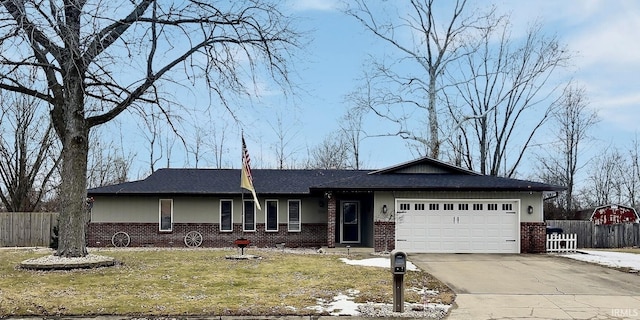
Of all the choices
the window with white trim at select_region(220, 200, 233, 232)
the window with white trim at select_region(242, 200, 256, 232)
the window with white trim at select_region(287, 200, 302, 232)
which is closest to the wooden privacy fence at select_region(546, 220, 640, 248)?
the window with white trim at select_region(287, 200, 302, 232)

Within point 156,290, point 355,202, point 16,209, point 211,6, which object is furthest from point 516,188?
point 16,209

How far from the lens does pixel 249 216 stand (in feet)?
79.9

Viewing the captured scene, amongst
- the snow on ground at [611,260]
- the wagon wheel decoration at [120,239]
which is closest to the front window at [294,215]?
the wagon wheel decoration at [120,239]

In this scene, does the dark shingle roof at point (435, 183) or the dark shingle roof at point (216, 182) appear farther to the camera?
the dark shingle roof at point (216, 182)

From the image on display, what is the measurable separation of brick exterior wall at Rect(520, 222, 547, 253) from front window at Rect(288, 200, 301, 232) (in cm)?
890

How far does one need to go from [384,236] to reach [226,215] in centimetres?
726

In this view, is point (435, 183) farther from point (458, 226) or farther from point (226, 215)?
point (226, 215)

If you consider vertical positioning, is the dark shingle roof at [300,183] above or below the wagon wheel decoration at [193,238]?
above

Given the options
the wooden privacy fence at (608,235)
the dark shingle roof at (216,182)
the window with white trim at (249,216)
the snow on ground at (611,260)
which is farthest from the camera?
the wooden privacy fence at (608,235)

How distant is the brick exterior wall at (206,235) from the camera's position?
2386cm

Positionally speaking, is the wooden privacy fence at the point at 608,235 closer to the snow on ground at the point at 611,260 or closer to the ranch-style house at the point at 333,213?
the snow on ground at the point at 611,260

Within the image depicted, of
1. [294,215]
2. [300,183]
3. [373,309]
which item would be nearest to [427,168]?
[300,183]

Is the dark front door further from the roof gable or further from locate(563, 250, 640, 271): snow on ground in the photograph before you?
locate(563, 250, 640, 271): snow on ground

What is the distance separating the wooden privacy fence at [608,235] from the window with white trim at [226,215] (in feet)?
52.7
